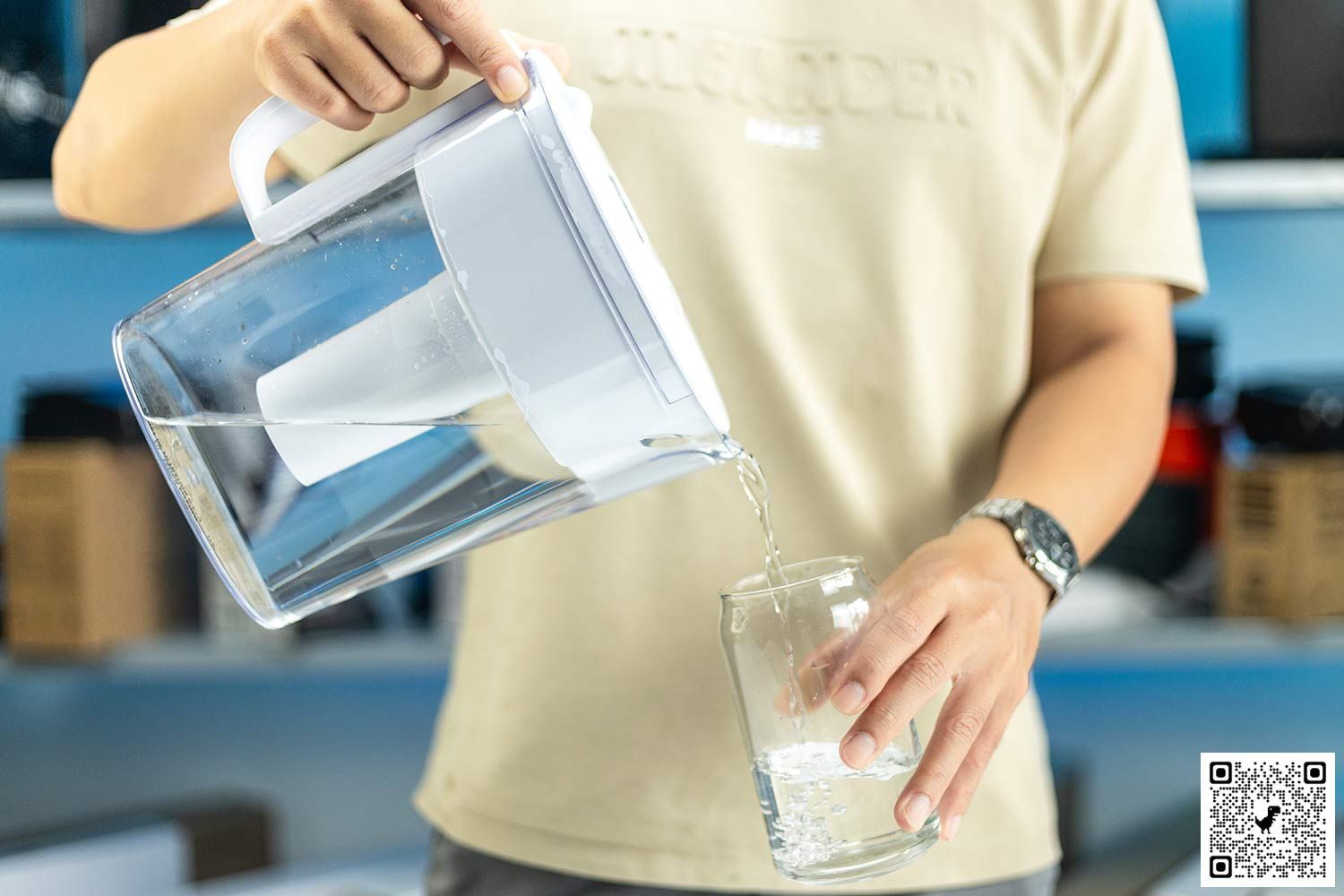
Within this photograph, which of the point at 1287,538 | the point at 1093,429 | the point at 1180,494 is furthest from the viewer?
the point at 1180,494

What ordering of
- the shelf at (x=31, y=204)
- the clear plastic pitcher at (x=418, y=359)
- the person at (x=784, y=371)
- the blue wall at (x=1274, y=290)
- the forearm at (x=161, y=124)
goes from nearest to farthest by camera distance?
the clear plastic pitcher at (x=418, y=359), the forearm at (x=161, y=124), the person at (x=784, y=371), the shelf at (x=31, y=204), the blue wall at (x=1274, y=290)

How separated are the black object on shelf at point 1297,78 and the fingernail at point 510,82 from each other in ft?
4.83

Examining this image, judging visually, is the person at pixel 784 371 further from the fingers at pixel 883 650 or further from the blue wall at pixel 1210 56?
the blue wall at pixel 1210 56

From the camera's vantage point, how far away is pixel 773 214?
0.82m

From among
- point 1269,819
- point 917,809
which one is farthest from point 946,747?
point 1269,819

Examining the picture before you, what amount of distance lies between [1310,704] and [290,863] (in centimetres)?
171

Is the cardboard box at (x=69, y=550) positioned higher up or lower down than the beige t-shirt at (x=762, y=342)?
lower down

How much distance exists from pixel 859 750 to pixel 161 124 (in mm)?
482

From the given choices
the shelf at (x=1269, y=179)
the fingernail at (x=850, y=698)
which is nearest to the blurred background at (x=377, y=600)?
the shelf at (x=1269, y=179)

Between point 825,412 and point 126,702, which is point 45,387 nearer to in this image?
point 126,702

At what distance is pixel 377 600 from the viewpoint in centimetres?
199

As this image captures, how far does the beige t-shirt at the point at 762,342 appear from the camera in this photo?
799 mm

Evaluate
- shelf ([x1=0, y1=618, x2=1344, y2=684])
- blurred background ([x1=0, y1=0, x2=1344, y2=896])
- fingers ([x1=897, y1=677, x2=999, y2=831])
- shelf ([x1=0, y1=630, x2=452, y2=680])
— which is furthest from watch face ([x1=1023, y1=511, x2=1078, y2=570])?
shelf ([x1=0, y1=630, x2=452, y2=680])

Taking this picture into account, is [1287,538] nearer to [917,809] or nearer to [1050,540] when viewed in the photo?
[1050,540]
